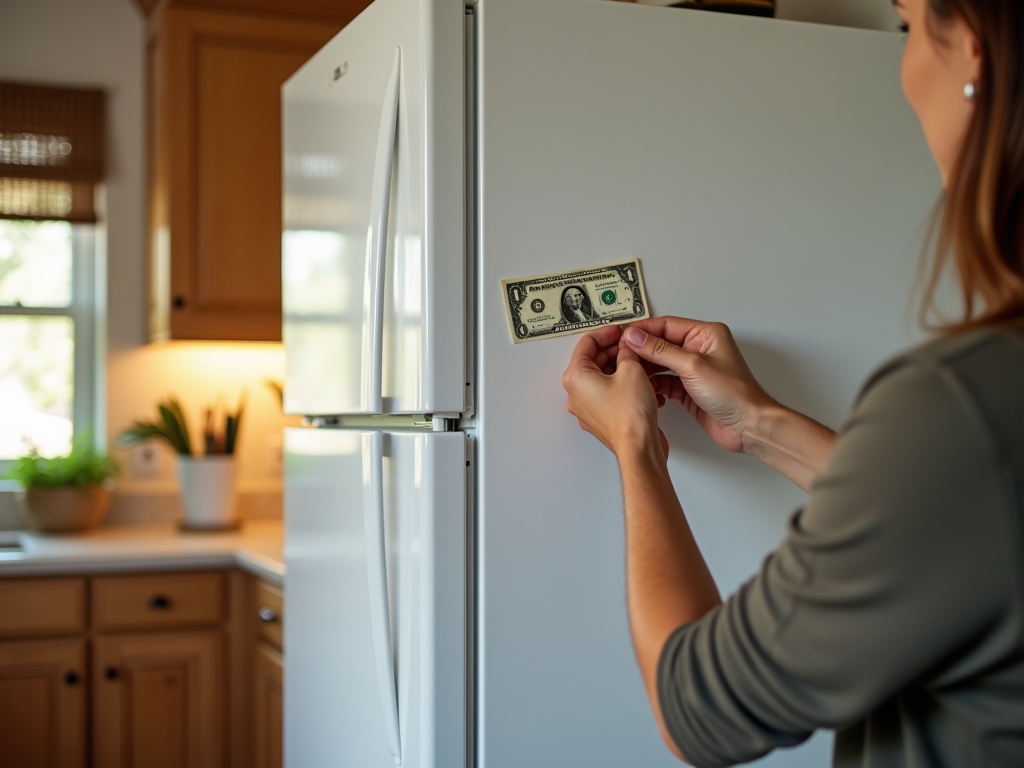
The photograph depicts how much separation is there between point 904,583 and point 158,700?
87.9 inches

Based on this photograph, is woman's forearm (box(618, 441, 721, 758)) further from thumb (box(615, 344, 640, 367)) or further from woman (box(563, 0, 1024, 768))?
thumb (box(615, 344, 640, 367))

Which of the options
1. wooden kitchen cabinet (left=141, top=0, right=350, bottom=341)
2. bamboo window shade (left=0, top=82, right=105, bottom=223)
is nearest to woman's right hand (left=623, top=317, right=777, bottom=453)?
wooden kitchen cabinet (left=141, top=0, right=350, bottom=341)

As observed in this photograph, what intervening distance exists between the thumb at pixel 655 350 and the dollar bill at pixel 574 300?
0.22ft

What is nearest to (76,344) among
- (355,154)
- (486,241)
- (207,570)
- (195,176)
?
(195,176)

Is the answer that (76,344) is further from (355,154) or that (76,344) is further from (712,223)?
(712,223)

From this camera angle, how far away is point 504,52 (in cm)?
121

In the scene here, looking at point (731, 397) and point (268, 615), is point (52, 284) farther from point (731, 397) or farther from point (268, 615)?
point (731, 397)

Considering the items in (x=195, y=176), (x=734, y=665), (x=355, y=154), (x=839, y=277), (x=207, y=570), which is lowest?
(x=207, y=570)

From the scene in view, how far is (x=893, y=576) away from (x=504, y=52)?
0.87m

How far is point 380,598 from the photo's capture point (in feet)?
4.25

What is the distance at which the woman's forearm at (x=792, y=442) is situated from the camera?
1.10 m

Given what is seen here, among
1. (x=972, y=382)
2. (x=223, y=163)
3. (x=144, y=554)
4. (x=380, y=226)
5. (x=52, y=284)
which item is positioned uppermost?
(x=223, y=163)

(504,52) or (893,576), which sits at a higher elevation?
(504,52)

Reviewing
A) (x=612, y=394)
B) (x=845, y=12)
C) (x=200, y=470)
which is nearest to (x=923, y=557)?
(x=612, y=394)
